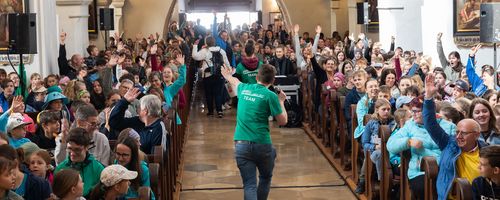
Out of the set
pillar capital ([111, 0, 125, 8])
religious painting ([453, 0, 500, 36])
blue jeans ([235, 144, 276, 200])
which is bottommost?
blue jeans ([235, 144, 276, 200])

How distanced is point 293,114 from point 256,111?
25.0 feet

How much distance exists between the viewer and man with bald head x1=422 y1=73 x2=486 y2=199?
604 cm

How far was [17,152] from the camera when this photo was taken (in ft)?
A: 18.9

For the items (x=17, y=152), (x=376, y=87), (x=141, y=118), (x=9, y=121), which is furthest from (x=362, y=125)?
(x=17, y=152)

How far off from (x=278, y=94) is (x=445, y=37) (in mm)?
5864

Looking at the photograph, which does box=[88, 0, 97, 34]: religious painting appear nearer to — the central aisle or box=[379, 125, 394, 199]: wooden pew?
the central aisle

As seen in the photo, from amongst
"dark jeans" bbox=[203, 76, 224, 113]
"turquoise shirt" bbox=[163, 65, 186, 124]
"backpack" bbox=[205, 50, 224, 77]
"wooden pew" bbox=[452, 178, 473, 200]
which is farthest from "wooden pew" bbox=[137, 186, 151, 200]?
"dark jeans" bbox=[203, 76, 224, 113]

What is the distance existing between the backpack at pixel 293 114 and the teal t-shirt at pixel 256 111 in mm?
7401

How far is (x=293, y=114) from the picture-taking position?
15.2 metres

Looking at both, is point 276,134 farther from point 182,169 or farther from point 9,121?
point 9,121

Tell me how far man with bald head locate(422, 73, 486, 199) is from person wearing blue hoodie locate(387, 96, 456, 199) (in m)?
0.71

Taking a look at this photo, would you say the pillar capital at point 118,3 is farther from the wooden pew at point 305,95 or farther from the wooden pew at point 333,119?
the wooden pew at point 333,119

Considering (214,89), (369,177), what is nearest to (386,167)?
(369,177)

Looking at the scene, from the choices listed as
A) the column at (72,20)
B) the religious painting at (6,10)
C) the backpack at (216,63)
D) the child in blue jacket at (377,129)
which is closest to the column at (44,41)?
the religious painting at (6,10)
